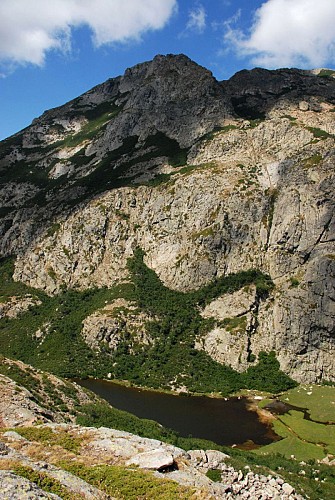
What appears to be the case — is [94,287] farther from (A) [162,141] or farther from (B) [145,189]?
(A) [162,141]

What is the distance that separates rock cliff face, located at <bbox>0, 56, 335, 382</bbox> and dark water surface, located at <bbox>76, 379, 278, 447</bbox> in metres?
21.0

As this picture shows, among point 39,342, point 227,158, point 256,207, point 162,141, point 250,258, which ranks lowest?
point 39,342

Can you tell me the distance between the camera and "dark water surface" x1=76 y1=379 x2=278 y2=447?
68.7 meters

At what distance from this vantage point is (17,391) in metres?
39.9

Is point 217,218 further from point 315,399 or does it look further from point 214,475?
point 214,475

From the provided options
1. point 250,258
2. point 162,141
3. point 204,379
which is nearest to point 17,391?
point 204,379

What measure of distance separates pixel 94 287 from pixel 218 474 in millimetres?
118254

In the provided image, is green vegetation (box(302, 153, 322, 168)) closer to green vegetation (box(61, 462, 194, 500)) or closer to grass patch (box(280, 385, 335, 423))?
grass patch (box(280, 385, 335, 423))

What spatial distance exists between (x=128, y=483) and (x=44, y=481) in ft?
17.7

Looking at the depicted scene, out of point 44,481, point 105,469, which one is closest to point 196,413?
point 105,469

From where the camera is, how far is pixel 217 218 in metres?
136

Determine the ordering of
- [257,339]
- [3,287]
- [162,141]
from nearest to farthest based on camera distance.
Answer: [257,339]
[3,287]
[162,141]

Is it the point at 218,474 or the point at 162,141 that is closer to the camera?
the point at 218,474

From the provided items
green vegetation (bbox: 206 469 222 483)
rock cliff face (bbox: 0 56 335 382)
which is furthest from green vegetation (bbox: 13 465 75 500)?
rock cliff face (bbox: 0 56 335 382)
